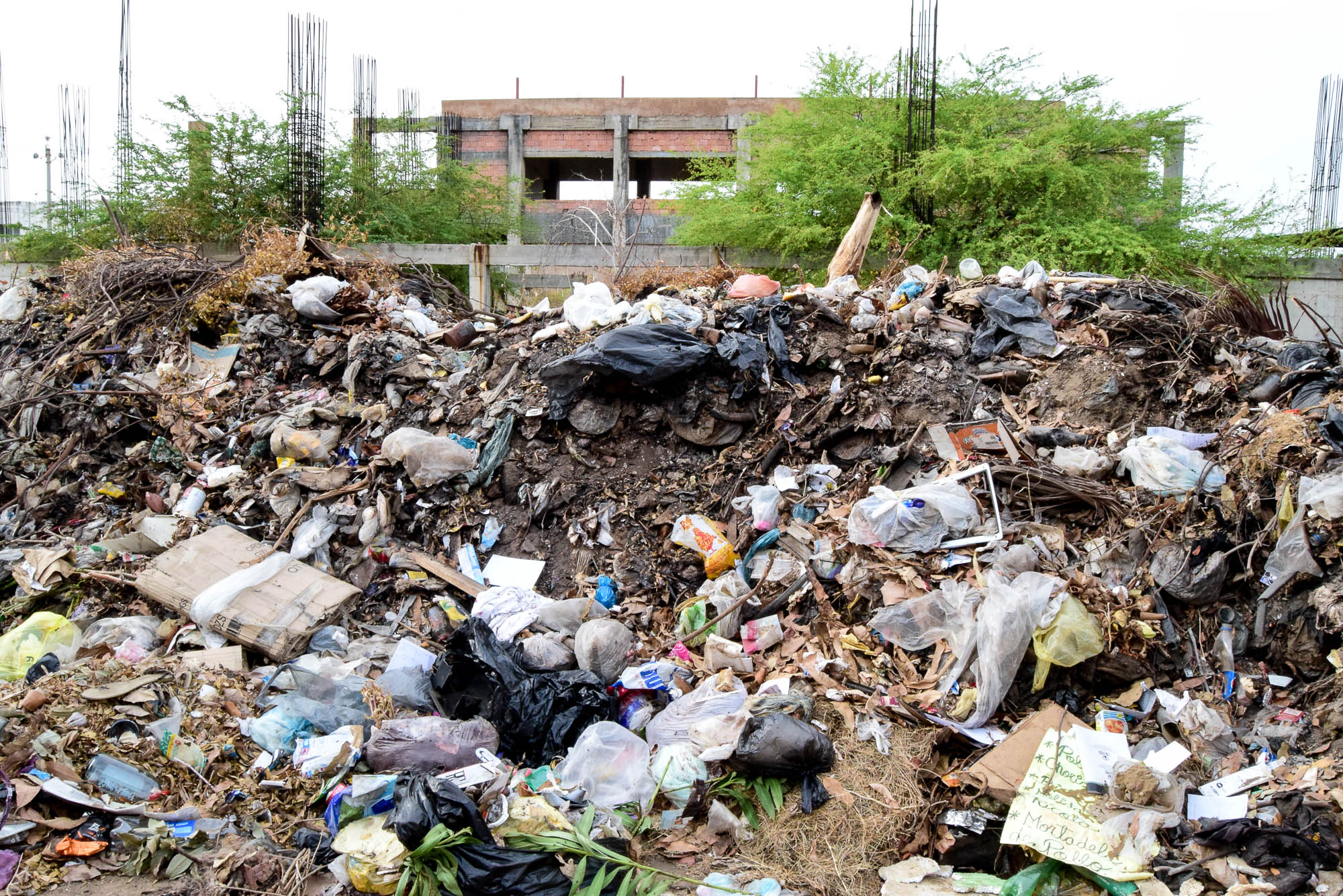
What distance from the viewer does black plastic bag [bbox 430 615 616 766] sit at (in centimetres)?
328

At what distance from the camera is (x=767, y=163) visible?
423 inches

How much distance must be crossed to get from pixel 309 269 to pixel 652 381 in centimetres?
353

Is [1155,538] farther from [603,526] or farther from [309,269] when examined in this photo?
[309,269]

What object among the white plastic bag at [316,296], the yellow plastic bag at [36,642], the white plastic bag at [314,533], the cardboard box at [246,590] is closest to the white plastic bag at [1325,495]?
the cardboard box at [246,590]

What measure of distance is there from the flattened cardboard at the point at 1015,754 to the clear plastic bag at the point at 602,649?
1.52m

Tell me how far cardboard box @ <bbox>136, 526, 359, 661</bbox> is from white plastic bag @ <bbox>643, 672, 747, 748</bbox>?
1.79 m

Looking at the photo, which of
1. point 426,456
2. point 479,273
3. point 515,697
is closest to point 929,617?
point 515,697

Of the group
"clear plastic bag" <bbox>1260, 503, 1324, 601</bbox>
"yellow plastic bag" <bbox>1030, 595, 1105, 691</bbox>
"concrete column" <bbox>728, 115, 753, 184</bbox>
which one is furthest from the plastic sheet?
"concrete column" <bbox>728, 115, 753, 184</bbox>

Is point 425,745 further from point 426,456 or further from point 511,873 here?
point 426,456

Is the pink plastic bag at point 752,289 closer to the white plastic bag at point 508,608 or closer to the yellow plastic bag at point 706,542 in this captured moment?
the yellow plastic bag at point 706,542

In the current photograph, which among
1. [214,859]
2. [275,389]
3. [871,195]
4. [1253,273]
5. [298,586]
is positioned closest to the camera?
[214,859]

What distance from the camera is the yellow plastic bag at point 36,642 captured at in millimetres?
3588

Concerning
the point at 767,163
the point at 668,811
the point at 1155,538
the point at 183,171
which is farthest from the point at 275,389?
the point at 183,171

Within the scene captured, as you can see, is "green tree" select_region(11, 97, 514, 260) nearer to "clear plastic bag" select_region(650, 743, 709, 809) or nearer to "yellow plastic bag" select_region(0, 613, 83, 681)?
"yellow plastic bag" select_region(0, 613, 83, 681)
